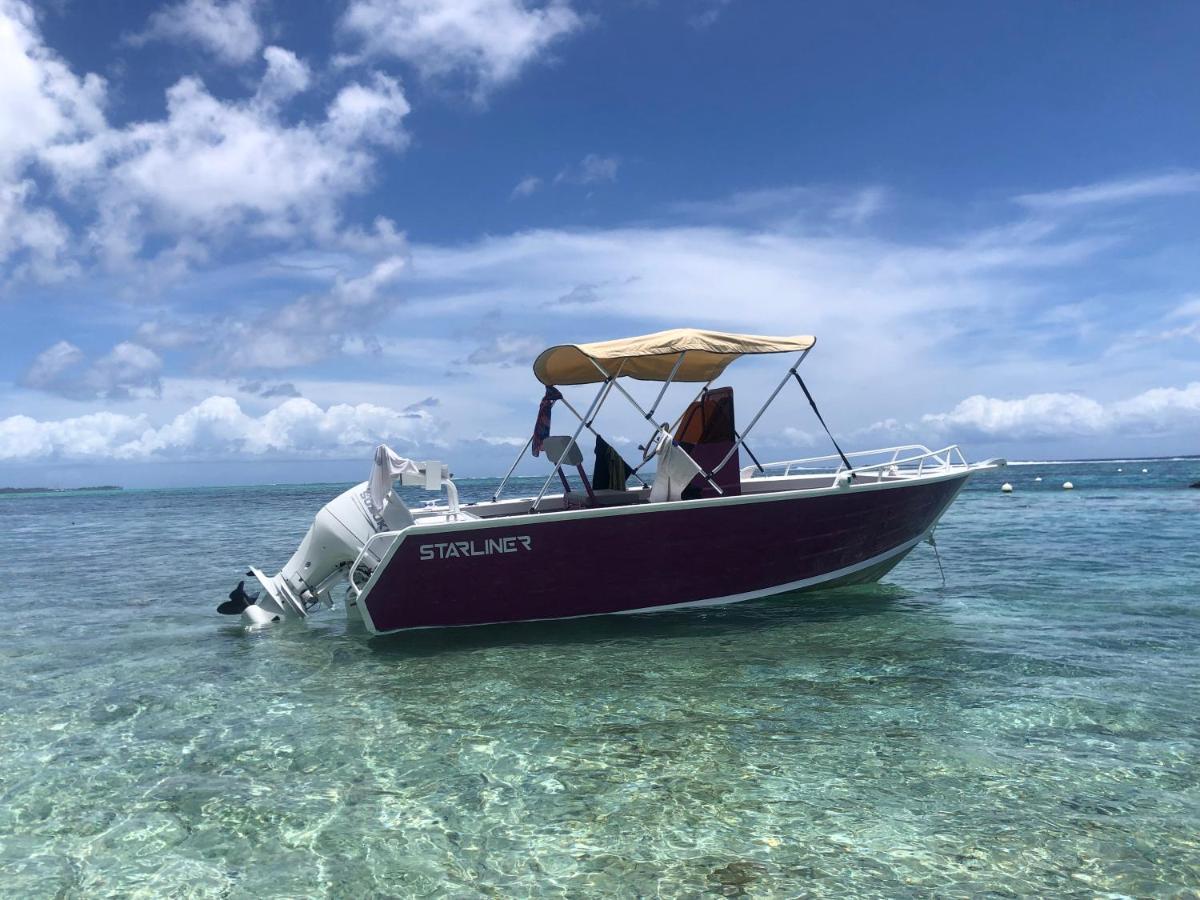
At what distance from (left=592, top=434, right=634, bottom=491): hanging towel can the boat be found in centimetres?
3

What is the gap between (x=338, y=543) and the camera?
899 centimetres

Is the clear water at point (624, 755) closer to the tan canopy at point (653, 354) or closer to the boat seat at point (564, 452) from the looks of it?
the boat seat at point (564, 452)

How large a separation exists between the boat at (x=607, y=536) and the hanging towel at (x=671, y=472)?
0.02 metres

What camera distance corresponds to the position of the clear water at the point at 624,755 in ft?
12.8

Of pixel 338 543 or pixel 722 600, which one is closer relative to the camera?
pixel 338 543

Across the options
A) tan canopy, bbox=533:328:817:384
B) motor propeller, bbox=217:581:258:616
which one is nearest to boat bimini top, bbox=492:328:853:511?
tan canopy, bbox=533:328:817:384

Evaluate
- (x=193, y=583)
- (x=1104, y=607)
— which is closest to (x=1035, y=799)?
(x=1104, y=607)

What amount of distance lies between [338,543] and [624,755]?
4886mm

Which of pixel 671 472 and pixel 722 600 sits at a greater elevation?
pixel 671 472

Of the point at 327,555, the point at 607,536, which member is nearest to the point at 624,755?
the point at 607,536

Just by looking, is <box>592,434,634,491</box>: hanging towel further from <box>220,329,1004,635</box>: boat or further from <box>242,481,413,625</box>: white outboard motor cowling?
<box>242,481,413,625</box>: white outboard motor cowling

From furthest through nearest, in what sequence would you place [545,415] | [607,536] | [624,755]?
[545,415] < [607,536] < [624,755]

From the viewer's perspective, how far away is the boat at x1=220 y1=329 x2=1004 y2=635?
8.48m

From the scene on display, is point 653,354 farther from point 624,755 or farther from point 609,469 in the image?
point 624,755
